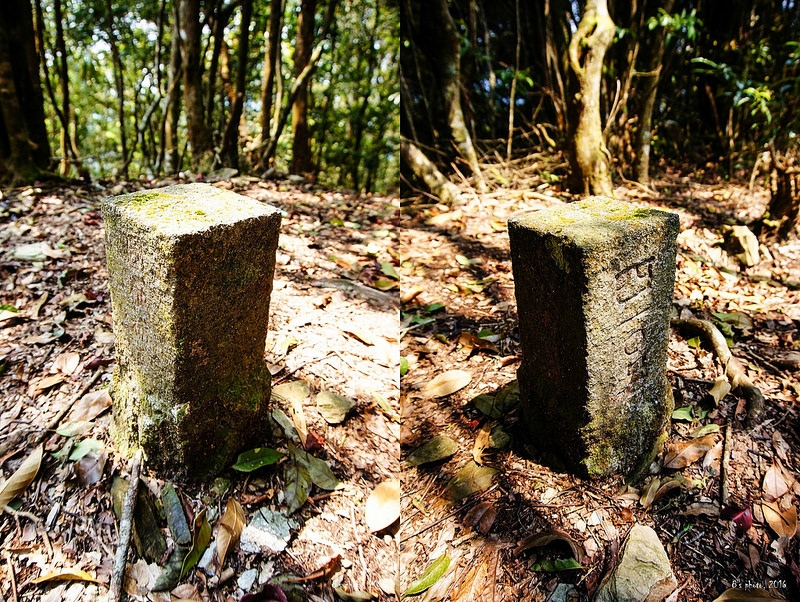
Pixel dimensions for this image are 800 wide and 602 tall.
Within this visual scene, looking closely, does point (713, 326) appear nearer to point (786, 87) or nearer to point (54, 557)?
point (54, 557)

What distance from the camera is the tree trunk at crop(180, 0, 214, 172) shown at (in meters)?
4.25

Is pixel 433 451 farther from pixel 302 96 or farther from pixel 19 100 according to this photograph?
pixel 302 96

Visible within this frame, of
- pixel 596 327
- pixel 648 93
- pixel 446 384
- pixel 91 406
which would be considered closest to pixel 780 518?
pixel 596 327

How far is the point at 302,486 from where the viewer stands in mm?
1854

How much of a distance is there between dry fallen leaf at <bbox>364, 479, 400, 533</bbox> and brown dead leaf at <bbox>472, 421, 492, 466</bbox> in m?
0.31

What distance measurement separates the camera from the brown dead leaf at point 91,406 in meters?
1.98

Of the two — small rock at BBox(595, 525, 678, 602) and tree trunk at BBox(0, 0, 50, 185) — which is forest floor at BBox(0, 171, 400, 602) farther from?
tree trunk at BBox(0, 0, 50, 185)

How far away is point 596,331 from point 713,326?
1.17 m

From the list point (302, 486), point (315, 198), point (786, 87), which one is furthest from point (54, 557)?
point (786, 87)

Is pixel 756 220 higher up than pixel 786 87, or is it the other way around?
pixel 786 87

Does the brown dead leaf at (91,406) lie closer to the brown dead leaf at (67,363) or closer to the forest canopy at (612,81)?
the brown dead leaf at (67,363)

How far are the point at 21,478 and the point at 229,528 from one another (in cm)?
67

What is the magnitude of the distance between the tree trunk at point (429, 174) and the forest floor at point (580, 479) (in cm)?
123

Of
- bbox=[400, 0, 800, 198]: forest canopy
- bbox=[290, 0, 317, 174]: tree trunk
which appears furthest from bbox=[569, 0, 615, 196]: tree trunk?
bbox=[290, 0, 317, 174]: tree trunk
